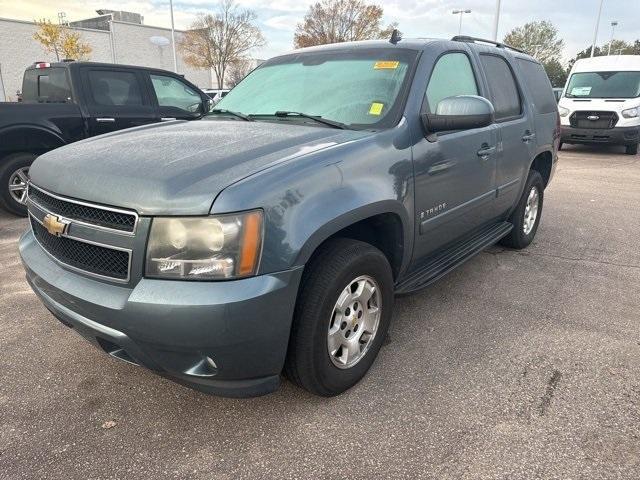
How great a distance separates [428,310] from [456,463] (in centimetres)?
157

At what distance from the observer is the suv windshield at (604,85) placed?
40.9 ft

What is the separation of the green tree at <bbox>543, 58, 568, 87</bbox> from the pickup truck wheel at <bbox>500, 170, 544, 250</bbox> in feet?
151

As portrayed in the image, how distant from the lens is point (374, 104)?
288 cm

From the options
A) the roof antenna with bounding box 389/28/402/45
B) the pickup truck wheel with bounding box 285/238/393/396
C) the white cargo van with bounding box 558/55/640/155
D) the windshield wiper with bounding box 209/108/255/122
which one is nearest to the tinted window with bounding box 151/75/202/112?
the windshield wiper with bounding box 209/108/255/122

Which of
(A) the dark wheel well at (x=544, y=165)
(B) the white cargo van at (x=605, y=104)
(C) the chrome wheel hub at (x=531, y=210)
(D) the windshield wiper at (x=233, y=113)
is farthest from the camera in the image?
(B) the white cargo van at (x=605, y=104)

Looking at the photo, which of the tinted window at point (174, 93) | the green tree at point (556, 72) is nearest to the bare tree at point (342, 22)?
the green tree at point (556, 72)

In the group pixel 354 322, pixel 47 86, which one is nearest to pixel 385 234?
pixel 354 322

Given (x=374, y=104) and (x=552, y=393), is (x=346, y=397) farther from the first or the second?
(x=374, y=104)

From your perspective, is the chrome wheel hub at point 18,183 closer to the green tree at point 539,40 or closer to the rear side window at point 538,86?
the rear side window at point 538,86

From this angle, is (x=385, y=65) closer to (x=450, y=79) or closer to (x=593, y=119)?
(x=450, y=79)

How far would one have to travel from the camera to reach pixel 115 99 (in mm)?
6660

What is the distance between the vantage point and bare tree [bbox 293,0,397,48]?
1389 inches

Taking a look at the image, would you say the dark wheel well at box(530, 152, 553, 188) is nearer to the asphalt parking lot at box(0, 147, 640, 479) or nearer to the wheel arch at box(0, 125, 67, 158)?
the asphalt parking lot at box(0, 147, 640, 479)

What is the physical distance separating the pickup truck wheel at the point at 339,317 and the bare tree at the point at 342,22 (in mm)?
35200
